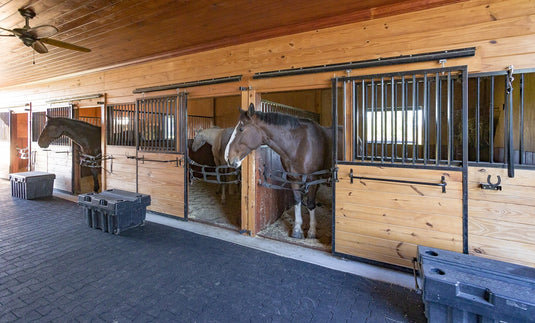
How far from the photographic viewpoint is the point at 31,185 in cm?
472

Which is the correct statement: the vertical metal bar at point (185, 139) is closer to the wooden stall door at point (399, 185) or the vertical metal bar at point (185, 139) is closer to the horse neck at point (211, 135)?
the horse neck at point (211, 135)

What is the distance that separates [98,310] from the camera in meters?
1.73

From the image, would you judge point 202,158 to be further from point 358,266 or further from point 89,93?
point 358,266

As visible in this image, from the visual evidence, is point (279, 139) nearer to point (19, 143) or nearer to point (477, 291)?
point (477, 291)

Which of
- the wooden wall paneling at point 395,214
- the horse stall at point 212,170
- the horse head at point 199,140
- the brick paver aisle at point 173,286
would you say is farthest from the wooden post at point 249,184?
the horse head at point 199,140

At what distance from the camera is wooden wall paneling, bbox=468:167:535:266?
73.2 inches

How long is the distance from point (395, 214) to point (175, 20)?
9.55ft

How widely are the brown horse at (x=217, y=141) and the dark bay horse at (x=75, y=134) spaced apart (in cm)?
185

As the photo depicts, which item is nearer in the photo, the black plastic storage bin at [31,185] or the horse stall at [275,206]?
the horse stall at [275,206]

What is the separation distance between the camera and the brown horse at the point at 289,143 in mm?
2895

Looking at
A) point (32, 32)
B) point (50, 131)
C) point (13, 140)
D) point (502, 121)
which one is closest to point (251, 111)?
point (32, 32)

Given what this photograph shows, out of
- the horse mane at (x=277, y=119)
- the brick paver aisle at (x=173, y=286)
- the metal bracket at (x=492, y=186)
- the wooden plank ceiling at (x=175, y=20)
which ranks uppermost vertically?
the wooden plank ceiling at (x=175, y=20)

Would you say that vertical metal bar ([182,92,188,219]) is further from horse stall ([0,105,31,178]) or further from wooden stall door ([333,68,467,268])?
horse stall ([0,105,31,178])

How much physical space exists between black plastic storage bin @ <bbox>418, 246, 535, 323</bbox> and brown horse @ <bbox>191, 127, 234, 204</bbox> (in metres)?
3.60
